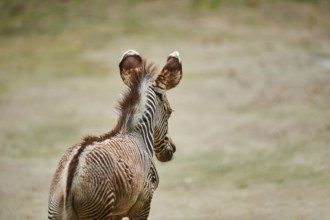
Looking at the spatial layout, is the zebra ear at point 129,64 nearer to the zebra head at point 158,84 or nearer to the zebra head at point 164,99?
the zebra head at point 158,84

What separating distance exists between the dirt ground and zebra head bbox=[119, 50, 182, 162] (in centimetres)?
206

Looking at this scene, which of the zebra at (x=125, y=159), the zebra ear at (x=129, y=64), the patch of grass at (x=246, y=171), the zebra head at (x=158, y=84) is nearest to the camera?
the zebra at (x=125, y=159)

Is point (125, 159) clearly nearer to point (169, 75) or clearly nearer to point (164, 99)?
point (164, 99)

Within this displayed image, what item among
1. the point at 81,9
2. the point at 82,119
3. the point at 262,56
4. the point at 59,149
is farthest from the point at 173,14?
the point at 59,149

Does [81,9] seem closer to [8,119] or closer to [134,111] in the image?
[8,119]

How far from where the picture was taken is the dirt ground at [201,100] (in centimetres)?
1210

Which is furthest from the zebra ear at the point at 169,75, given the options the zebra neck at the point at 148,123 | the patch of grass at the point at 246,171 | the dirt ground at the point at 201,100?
the patch of grass at the point at 246,171

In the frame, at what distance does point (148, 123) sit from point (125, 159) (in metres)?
0.85

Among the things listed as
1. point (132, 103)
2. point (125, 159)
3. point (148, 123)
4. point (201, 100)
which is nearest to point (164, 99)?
point (148, 123)

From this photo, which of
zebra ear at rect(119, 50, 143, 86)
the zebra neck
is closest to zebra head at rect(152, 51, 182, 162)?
the zebra neck

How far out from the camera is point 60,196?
6.85 metres

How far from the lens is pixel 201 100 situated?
60.4 ft

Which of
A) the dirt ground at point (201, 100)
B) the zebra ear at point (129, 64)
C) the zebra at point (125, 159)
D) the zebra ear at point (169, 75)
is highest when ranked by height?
the dirt ground at point (201, 100)

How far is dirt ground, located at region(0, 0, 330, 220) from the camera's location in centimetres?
1210
